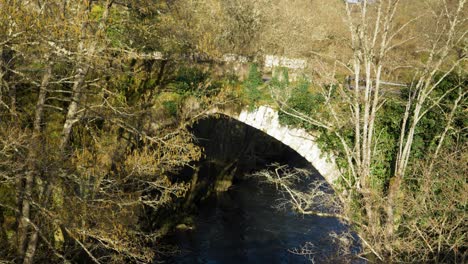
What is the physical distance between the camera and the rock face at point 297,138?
10.3 meters

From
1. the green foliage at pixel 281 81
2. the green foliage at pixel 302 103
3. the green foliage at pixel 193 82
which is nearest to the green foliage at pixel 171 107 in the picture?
the green foliage at pixel 193 82

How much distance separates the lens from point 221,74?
11.1 m

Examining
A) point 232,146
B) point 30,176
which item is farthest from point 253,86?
point 232,146

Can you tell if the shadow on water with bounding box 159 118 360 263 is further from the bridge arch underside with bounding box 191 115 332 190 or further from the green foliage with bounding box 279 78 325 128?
the green foliage with bounding box 279 78 325 128

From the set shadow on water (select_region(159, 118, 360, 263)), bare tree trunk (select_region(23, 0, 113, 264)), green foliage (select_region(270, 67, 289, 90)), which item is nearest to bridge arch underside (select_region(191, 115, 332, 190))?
shadow on water (select_region(159, 118, 360, 263))

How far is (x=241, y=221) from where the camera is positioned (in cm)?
1438

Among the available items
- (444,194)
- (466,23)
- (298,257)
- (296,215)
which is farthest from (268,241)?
(466,23)

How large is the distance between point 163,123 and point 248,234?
520cm

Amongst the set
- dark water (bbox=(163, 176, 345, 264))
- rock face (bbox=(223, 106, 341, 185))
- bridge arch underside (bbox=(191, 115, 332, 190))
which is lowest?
dark water (bbox=(163, 176, 345, 264))

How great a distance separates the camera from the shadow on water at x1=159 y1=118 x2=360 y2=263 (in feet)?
39.3

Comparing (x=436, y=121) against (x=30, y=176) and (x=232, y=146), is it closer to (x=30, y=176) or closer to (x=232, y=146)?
(x=30, y=176)

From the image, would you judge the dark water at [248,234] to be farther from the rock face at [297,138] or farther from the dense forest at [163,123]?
the rock face at [297,138]

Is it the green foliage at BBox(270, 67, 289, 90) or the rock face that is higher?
the green foliage at BBox(270, 67, 289, 90)

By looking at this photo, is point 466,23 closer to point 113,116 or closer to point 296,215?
point 296,215
